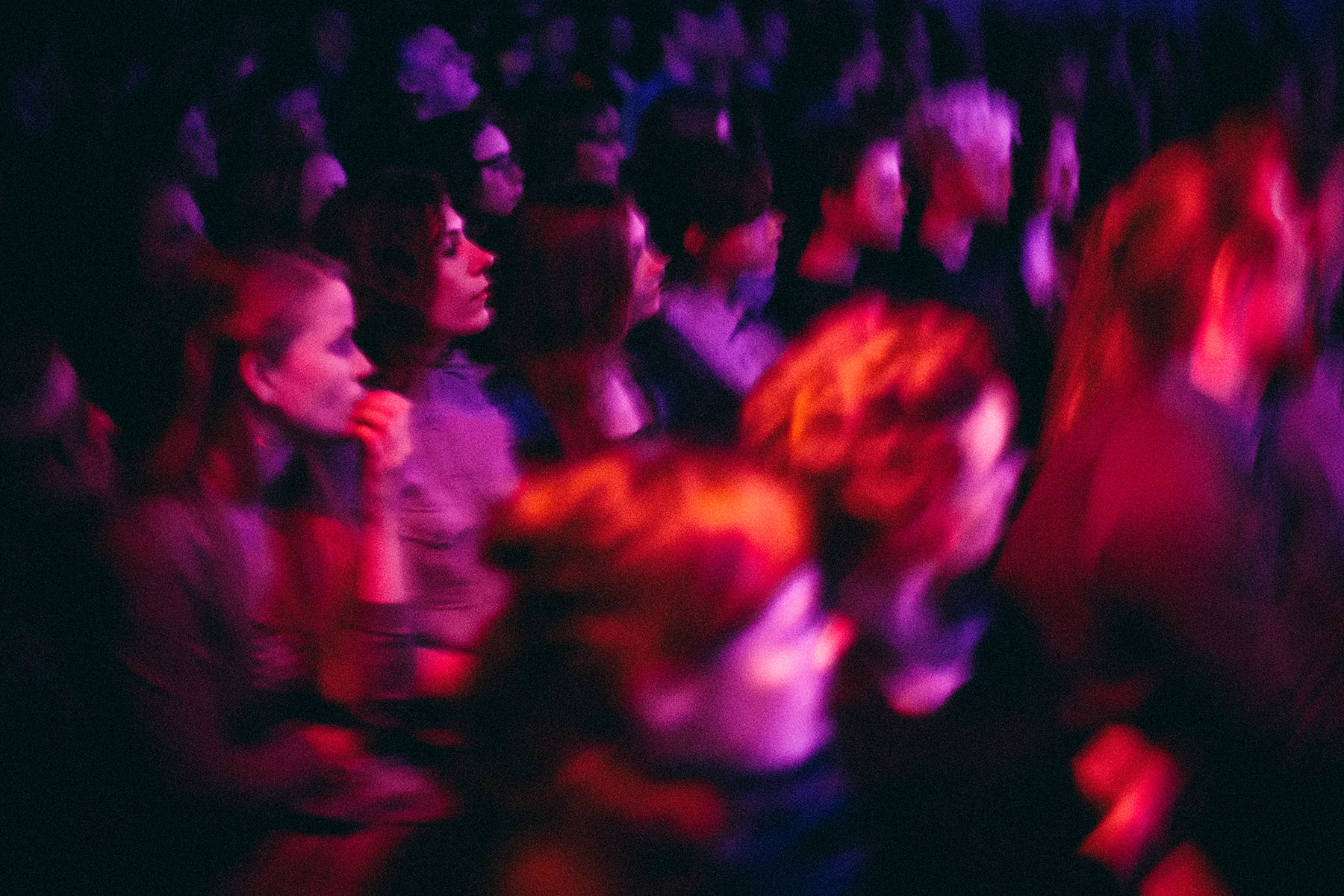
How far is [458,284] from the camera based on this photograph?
1.97 m

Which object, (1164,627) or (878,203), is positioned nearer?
(1164,627)

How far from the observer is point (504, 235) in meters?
2.15

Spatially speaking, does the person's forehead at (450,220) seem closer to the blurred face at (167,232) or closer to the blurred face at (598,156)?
the blurred face at (167,232)

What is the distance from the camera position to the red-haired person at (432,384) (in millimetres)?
1734

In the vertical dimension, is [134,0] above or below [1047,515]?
above

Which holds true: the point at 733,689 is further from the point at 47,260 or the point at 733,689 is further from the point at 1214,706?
the point at 47,260

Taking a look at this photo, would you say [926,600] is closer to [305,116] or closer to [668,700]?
[668,700]

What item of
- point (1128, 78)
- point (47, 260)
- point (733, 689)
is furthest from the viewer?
point (1128, 78)

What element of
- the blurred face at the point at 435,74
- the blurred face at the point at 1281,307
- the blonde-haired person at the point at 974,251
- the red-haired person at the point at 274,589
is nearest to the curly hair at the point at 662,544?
the red-haired person at the point at 274,589

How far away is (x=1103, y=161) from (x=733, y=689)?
5.46 m

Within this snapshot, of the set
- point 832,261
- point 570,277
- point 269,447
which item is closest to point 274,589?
point 269,447

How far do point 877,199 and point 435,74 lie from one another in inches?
127

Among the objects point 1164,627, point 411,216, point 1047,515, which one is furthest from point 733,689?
point 411,216

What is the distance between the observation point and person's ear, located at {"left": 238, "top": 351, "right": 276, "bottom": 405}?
5.18ft
